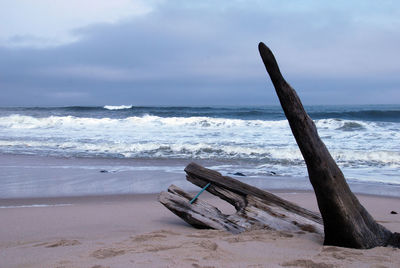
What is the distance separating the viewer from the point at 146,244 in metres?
3.46

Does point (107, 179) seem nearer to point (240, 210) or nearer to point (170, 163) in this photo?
point (170, 163)

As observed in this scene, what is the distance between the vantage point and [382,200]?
6203 millimetres

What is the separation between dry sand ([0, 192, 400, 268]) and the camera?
116 inches

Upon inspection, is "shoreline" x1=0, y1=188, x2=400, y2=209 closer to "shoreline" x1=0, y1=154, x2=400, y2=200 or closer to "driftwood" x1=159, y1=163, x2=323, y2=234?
"shoreline" x1=0, y1=154, x2=400, y2=200

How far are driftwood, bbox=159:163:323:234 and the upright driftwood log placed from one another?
565 mm

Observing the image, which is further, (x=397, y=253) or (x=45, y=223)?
(x=45, y=223)

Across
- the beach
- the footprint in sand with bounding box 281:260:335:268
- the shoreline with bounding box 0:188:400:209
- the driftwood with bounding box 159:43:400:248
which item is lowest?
the shoreline with bounding box 0:188:400:209

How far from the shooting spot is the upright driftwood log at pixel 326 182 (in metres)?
3.22

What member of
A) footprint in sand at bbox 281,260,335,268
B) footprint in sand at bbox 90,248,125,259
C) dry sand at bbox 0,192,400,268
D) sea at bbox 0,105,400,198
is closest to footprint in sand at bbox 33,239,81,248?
dry sand at bbox 0,192,400,268

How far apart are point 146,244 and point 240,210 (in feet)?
3.63

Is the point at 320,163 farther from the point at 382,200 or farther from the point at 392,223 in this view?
the point at 382,200

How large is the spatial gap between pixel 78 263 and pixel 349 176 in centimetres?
674

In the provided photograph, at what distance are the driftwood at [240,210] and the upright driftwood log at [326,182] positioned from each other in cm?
57

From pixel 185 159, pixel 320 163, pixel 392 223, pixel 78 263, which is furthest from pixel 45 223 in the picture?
pixel 185 159
